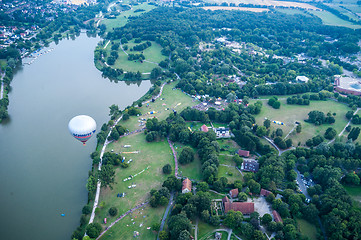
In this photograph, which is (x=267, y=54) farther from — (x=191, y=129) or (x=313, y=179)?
(x=313, y=179)

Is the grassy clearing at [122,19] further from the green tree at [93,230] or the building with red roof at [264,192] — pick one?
the building with red roof at [264,192]

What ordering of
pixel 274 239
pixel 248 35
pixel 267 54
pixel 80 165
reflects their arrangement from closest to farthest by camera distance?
pixel 274 239 → pixel 80 165 → pixel 267 54 → pixel 248 35

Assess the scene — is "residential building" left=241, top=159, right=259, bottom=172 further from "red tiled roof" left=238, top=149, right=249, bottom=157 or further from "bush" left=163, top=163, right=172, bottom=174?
"bush" left=163, top=163, right=172, bottom=174

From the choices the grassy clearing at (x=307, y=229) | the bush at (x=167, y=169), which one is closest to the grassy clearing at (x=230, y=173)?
the bush at (x=167, y=169)

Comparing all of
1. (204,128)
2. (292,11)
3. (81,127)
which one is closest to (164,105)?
(204,128)

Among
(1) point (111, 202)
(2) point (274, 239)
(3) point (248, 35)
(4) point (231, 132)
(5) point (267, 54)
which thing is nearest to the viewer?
(2) point (274, 239)

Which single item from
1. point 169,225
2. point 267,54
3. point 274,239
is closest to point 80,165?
point 169,225
